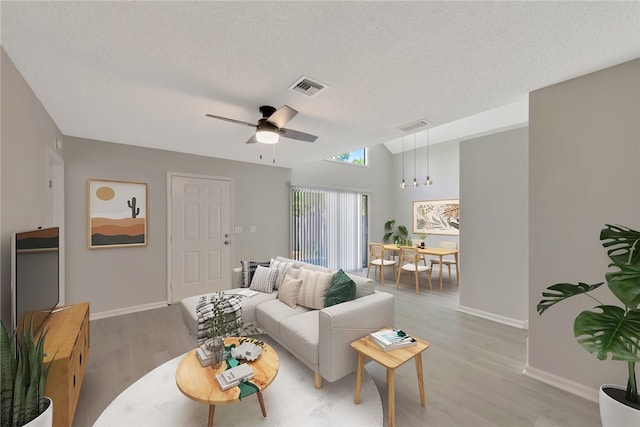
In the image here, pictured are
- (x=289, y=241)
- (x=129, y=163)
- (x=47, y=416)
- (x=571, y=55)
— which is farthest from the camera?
(x=289, y=241)

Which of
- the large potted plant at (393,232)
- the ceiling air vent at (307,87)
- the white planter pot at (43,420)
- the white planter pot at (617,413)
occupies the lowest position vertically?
the white planter pot at (617,413)

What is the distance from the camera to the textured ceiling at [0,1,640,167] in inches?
51.5

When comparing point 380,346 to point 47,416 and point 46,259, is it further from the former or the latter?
point 46,259

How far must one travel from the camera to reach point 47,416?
4.00 ft

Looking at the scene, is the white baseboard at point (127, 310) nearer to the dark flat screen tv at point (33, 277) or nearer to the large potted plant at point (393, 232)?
the dark flat screen tv at point (33, 277)

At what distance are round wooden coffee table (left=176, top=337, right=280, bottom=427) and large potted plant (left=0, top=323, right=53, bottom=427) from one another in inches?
23.3

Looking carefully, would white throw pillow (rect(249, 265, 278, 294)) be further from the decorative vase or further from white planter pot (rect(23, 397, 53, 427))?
white planter pot (rect(23, 397, 53, 427))

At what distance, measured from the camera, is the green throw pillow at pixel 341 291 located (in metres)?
2.38

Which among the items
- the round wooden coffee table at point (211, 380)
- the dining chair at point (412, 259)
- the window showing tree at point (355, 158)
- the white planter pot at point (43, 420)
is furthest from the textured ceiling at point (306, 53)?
the window showing tree at point (355, 158)

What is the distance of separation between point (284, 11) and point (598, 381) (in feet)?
10.4

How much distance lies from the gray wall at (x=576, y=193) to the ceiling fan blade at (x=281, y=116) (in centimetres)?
203

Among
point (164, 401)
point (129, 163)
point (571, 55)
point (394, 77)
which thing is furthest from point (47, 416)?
point (571, 55)

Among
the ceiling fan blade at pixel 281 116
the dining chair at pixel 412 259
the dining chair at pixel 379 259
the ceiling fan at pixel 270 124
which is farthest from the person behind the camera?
the dining chair at pixel 379 259

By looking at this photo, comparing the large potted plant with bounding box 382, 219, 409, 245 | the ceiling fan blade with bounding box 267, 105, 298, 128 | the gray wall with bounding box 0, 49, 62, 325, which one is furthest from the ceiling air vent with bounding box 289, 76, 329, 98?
the large potted plant with bounding box 382, 219, 409, 245
